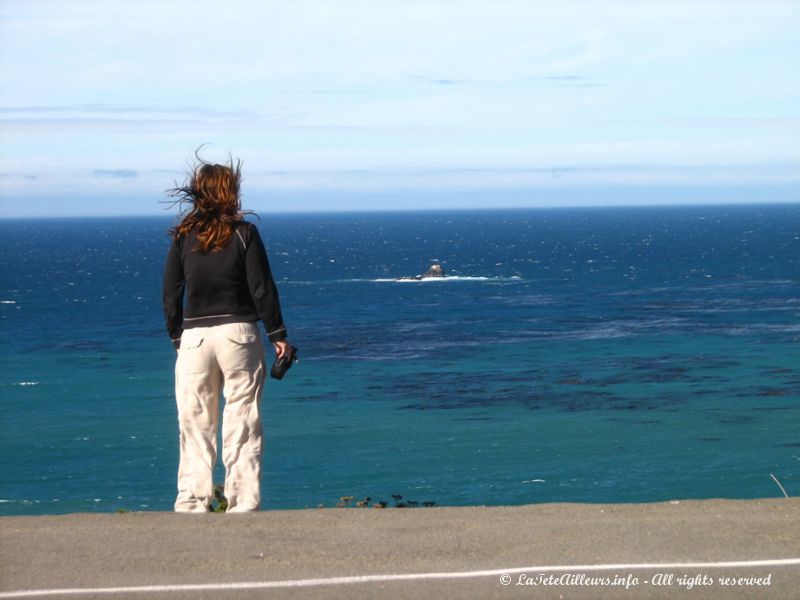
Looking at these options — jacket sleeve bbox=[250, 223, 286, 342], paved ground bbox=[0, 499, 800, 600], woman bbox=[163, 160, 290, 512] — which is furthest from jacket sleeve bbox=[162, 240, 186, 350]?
paved ground bbox=[0, 499, 800, 600]

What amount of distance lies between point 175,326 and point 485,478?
2531 cm

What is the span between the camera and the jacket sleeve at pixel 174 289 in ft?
26.8

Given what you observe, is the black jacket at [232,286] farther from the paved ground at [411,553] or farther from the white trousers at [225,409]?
the paved ground at [411,553]

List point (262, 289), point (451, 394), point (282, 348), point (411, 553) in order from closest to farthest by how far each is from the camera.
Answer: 1. point (411, 553)
2. point (262, 289)
3. point (282, 348)
4. point (451, 394)

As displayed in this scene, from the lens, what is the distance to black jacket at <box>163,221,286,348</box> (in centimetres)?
805

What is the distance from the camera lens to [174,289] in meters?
8.22

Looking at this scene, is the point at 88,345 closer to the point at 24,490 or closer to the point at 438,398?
the point at 438,398

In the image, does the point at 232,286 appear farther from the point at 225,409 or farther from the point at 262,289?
the point at 225,409

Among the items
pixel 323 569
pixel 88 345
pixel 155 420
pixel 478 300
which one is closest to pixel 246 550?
pixel 323 569

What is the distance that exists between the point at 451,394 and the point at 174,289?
40.7 meters

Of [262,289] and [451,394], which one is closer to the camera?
[262,289]

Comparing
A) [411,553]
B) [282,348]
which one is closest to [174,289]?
[282,348]

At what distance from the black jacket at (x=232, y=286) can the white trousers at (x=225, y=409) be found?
0.30 feet

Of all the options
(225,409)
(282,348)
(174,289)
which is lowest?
(225,409)
